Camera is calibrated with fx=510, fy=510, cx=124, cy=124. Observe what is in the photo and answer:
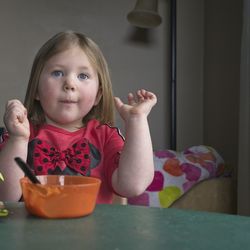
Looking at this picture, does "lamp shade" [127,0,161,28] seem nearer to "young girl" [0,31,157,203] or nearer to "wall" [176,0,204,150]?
"wall" [176,0,204,150]

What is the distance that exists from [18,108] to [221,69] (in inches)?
99.3

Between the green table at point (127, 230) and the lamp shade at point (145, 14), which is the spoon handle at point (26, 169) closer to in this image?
the green table at point (127, 230)

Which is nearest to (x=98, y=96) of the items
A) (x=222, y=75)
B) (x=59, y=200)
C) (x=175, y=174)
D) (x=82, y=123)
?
(x=82, y=123)

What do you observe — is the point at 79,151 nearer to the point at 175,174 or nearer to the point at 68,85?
the point at 68,85

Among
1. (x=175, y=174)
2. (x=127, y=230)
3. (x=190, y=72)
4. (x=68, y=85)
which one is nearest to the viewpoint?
(x=127, y=230)

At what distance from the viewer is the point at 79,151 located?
110 centimetres

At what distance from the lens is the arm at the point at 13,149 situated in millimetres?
894

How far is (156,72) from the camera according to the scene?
3.37 m

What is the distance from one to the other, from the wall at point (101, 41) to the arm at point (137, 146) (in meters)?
2.10

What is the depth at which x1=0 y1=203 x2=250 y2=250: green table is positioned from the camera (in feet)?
1.81

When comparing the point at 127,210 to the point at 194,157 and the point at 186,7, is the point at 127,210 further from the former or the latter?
the point at 186,7

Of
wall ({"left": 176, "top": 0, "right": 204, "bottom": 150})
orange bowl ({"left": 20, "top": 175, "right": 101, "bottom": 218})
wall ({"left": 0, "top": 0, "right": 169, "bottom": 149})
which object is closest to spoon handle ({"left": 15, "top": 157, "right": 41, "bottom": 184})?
orange bowl ({"left": 20, "top": 175, "right": 101, "bottom": 218})

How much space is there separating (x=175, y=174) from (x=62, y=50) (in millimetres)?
1548

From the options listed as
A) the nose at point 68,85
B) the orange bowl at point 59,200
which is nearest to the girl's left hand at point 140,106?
the nose at point 68,85
